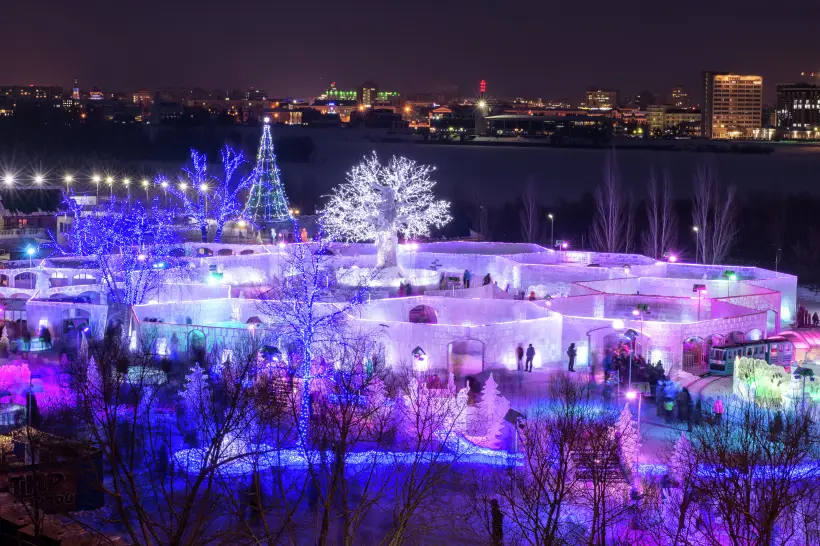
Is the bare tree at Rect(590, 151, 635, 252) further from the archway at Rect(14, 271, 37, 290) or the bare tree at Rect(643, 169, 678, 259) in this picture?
the archway at Rect(14, 271, 37, 290)

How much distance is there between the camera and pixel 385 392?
13656 mm

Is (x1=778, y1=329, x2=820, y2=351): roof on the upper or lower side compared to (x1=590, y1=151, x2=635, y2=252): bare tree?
lower

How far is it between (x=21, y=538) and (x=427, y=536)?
3446 millimetres

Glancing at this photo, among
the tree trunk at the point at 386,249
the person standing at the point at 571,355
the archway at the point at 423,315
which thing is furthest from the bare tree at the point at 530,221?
the person standing at the point at 571,355

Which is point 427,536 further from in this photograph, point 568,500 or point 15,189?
point 15,189

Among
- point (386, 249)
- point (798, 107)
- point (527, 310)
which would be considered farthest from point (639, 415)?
point (798, 107)

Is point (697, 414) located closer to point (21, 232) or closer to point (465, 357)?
point (465, 357)

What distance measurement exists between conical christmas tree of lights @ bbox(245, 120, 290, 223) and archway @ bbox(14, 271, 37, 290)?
958 cm

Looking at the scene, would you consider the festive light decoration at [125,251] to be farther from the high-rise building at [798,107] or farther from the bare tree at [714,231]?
the high-rise building at [798,107]

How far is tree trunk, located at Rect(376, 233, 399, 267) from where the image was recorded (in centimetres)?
2411

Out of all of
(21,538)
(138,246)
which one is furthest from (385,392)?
(138,246)

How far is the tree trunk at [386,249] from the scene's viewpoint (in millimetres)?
24109

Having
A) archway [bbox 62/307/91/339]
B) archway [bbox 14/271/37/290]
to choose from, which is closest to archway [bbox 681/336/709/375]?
archway [bbox 62/307/91/339]

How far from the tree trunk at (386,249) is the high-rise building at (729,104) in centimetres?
8682
